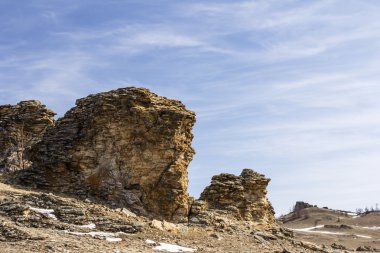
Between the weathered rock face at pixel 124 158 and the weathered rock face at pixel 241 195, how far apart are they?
5401mm

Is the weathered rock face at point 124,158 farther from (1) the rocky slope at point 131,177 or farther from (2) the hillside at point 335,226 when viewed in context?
(2) the hillside at point 335,226

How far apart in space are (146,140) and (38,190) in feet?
22.7

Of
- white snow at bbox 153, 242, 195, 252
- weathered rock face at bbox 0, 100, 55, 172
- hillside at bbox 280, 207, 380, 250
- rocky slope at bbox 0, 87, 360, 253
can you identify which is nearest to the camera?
white snow at bbox 153, 242, 195, 252

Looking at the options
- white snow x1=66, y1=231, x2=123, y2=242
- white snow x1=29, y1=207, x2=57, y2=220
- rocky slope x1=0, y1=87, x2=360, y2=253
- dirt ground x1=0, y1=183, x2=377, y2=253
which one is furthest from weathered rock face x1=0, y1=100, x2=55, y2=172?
white snow x1=66, y1=231, x2=123, y2=242

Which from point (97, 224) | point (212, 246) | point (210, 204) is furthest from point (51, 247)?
point (210, 204)

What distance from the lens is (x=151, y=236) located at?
88.0 feet

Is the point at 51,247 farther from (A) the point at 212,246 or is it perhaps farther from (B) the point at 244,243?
(B) the point at 244,243

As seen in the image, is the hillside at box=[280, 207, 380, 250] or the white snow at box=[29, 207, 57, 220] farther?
the hillside at box=[280, 207, 380, 250]

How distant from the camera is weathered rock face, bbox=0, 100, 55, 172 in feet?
127

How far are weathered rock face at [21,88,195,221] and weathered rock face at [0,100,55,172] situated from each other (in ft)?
20.6

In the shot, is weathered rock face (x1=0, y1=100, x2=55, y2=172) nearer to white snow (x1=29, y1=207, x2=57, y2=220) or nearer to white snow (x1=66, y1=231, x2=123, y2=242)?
white snow (x1=29, y1=207, x2=57, y2=220)

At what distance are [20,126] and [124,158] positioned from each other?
11189 millimetres

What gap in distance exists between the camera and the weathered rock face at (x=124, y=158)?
1238 inches

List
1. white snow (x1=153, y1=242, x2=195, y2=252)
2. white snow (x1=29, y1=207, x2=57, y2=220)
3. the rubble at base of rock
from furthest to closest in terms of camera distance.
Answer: the rubble at base of rock, white snow (x1=29, y1=207, x2=57, y2=220), white snow (x1=153, y1=242, x2=195, y2=252)
